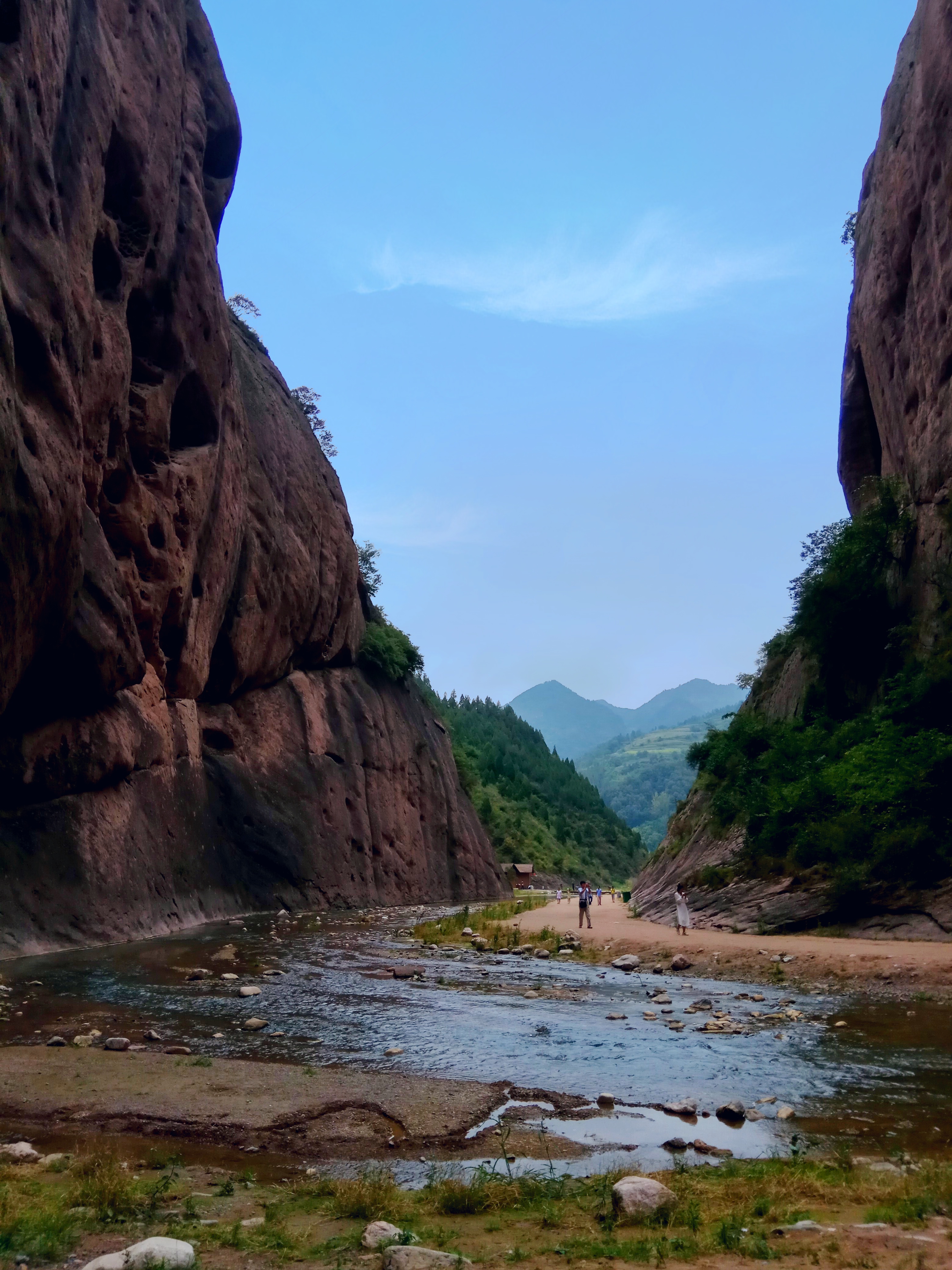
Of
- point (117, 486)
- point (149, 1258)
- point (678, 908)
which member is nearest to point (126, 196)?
point (117, 486)

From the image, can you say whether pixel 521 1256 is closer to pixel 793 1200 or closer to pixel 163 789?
pixel 793 1200

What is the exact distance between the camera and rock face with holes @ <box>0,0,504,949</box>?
1881 cm

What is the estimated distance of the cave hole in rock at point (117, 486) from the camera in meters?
25.4

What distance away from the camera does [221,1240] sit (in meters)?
5.20

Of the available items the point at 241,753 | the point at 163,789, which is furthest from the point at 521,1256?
the point at 241,753

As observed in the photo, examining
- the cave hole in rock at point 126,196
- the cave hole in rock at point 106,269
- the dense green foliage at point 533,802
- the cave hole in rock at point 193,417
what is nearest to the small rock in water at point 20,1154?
the cave hole in rock at point 106,269

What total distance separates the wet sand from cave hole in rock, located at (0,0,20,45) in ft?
59.1

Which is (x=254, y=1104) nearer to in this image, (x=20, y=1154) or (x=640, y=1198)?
(x=20, y=1154)

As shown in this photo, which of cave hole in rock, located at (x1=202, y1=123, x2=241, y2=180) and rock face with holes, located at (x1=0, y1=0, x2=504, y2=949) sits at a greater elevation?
cave hole in rock, located at (x1=202, y1=123, x2=241, y2=180)

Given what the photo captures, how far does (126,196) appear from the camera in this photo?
84.9 ft

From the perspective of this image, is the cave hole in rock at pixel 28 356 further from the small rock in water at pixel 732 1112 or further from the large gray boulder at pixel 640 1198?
the large gray boulder at pixel 640 1198

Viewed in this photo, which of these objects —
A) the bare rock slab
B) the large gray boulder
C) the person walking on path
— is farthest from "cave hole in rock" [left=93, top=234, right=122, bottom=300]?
the large gray boulder

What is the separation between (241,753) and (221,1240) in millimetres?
29938

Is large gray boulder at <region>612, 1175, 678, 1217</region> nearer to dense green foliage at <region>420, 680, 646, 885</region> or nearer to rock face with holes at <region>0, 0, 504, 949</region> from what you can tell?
rock face with holes at <region>0, 0, 504, 949</region>
